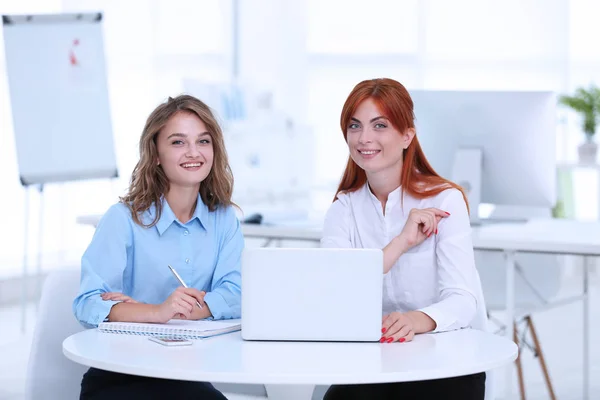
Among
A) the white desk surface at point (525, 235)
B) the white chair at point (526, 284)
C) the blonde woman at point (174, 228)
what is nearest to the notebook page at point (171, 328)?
the blonde woman at point (174, 228)

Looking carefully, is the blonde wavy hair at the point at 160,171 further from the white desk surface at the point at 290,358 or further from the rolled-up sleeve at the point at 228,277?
the white desk surface at the point at 290,358

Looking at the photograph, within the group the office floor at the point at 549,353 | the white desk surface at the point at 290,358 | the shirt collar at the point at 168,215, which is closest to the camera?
the white desk surface at the point at 290,358

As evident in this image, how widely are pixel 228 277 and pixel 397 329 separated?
0.50 m

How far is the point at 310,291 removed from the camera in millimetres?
1579

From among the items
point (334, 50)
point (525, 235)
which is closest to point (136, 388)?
point (525, 235)

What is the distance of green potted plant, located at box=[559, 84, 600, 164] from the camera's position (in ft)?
18.4

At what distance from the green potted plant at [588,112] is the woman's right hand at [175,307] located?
4334 mm

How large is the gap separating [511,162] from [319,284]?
1.62m

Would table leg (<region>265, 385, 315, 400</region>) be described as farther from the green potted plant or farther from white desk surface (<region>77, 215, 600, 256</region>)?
the green potted plant

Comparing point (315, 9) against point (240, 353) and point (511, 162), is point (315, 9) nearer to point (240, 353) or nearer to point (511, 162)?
point (511, 162)

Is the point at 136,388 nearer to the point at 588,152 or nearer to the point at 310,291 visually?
the point at 310,291

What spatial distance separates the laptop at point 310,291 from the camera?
1.57 m

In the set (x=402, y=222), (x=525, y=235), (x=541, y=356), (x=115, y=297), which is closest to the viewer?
(x=115, y=297)

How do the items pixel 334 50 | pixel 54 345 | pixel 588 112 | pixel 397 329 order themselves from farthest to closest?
pixel 334 50, pixel 588 112, pixel 54 345, pixel 397 329
